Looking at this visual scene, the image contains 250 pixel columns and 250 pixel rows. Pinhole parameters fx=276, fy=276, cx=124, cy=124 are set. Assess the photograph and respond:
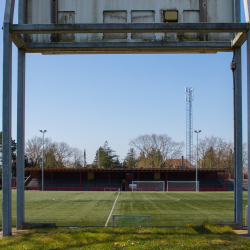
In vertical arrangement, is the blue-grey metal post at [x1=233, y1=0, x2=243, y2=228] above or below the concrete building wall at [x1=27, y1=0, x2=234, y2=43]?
below

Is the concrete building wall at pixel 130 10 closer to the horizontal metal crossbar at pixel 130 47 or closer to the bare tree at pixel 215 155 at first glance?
the horizontal metal crossbar at pixel 130 47

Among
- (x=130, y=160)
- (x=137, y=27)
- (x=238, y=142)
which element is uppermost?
(x=137, y=27)

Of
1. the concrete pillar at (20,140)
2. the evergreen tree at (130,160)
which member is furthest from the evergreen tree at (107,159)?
the concrete pillar at (20,140)

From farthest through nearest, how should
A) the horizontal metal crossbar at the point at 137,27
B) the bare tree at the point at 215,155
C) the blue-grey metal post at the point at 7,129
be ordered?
the bare tree at the point at 215,155
the horizontal metal crossbar at the point at 137,27
the blue-grey metal post at the point at 7,129

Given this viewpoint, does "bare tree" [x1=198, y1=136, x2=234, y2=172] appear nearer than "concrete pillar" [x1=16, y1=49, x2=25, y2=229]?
No

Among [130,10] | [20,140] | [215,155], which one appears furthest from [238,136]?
[215,155]

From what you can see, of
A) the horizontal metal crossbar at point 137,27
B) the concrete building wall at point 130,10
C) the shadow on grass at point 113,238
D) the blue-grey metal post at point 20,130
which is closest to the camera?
the shadow on grass at point 113,238

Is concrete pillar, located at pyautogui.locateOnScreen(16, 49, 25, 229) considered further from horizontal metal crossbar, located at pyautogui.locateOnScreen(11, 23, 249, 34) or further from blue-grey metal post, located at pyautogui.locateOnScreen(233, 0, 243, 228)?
blue-grey metal post, located at pyautogui.locateOnScreen(233, 0, 243, 228)

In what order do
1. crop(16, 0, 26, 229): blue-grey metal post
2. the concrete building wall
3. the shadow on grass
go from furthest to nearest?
the concrete building wall < crop(16, 0, 26, 229): blue-grey metal post < the shadow on grass

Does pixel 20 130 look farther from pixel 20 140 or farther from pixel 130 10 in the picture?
pixel 130 10

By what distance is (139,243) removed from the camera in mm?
5840

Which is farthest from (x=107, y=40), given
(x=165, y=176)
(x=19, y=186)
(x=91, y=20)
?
(x=165, y=176)

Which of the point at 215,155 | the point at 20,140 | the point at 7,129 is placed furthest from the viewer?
the point at 215,155

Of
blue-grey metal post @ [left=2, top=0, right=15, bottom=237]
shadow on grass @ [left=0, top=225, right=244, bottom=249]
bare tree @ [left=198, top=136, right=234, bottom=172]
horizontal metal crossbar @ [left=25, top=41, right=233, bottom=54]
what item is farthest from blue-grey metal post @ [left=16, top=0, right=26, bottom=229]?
bare tree @ [left=198, top=136, right=234, bottom=172]
